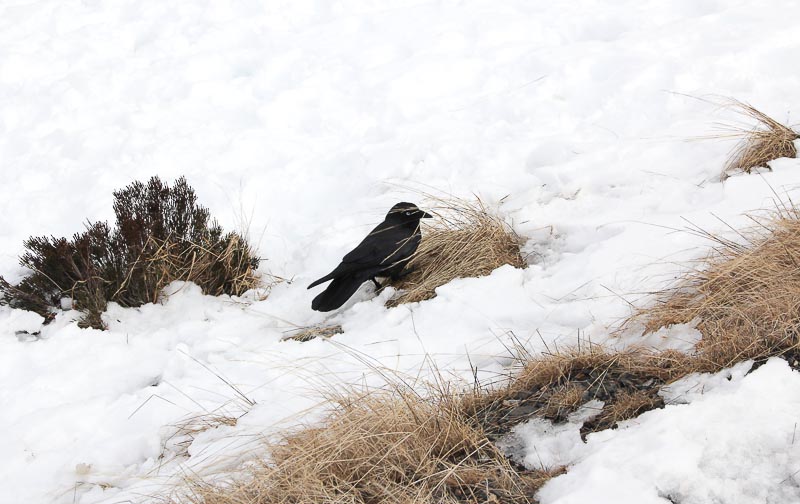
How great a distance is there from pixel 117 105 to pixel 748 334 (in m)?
6.32

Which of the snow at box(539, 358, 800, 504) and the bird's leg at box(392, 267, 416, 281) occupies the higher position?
the snow at box(539, 358, 800, 504)

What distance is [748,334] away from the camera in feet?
7.75

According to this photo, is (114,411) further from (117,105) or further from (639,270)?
(117,105)

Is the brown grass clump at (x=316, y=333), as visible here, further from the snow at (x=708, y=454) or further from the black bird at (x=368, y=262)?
the snow at (x=708, y=454)

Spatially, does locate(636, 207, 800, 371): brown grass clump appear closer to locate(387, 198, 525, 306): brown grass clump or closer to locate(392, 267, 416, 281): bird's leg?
locate(387, 198, 525, 306): brown grass clump

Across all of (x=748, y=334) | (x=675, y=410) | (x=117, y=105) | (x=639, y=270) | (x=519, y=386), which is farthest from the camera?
(x=117, y=105)

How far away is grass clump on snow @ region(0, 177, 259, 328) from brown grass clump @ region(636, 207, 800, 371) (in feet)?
9.73

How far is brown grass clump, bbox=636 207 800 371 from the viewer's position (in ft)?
7.61

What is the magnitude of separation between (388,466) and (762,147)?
3152mm

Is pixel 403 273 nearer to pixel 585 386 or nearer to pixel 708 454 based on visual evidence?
pixel 585 386

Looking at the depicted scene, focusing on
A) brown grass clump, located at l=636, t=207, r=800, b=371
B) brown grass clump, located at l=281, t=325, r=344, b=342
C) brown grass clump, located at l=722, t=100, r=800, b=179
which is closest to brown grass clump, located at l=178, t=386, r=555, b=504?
brown grass clump, located at l=636, t=207, r=800, b=371

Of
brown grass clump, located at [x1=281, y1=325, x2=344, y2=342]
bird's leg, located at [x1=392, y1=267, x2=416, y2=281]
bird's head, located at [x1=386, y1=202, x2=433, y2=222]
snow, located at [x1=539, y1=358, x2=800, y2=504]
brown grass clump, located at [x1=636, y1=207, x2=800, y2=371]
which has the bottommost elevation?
brown grass clump, located at [x1=281, y1=325, x2=344, y2=342]

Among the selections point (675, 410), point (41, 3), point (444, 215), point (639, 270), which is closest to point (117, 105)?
point (41, 3)

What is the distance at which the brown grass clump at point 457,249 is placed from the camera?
3994 millimetres
